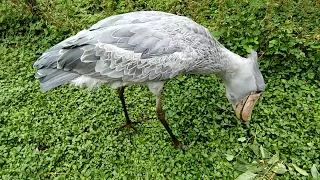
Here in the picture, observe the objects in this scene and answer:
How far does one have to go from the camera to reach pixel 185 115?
10.6ft

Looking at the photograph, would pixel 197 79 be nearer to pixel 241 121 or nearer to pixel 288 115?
pixel 241 121

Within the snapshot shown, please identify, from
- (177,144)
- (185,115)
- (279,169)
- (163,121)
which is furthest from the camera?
(185,115)

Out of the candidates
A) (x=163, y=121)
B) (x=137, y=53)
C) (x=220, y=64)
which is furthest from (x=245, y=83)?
(x=137, y=53)

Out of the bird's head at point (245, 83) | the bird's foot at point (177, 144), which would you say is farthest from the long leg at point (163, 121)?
the bird's head at point (245, 83)

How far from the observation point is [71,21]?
412 cm

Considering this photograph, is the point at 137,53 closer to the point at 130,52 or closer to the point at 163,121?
the point at 130,52

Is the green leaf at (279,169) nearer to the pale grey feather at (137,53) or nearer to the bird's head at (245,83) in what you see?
the bird's head at (245,83)

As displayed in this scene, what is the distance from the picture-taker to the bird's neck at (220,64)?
2.63m

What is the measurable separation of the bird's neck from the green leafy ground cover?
1.85ft

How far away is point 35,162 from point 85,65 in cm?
96

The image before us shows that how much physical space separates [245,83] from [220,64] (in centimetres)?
23

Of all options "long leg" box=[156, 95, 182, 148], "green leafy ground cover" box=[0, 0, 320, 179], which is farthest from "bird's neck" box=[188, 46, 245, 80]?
"green leafy ground cover" box=[0, 0, 320, 179]

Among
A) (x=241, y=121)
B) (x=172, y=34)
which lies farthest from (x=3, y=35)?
(x=241, y=121)

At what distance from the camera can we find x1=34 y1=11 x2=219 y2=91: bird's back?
252 centimetres
